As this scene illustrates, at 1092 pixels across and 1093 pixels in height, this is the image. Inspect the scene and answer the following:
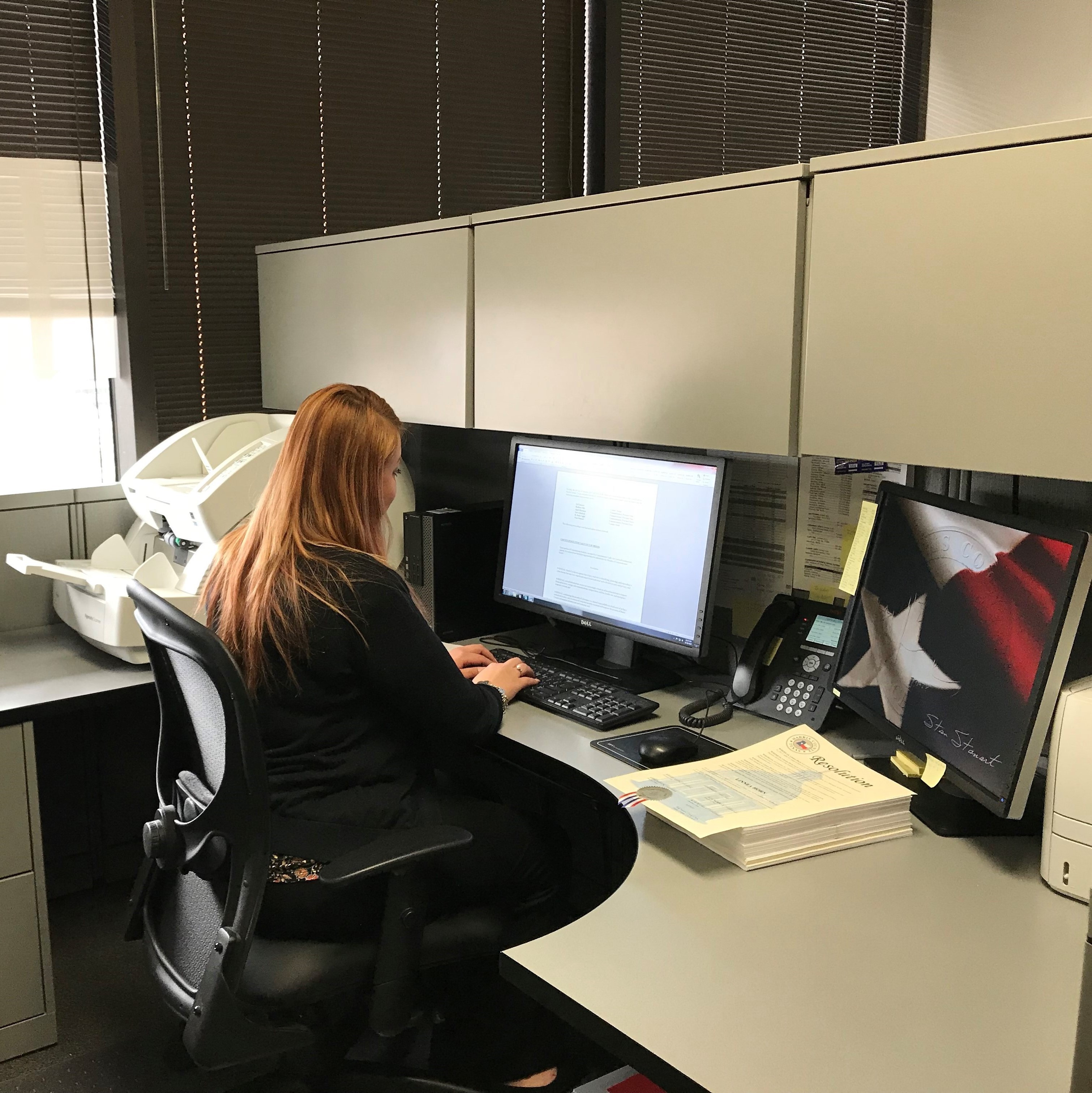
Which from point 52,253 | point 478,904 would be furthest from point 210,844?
point 52,253

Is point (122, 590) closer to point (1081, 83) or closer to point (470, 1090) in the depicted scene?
point (470, 1090)

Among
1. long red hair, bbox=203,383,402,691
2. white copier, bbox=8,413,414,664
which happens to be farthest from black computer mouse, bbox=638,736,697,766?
white copier, bbox=8,413,414,664

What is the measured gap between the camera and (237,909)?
4.72 feet

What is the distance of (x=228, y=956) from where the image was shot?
1411 mm

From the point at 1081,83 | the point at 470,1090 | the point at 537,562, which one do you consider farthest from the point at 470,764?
the point at 1081,83

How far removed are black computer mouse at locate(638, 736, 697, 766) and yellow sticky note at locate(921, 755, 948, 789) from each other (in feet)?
1.08

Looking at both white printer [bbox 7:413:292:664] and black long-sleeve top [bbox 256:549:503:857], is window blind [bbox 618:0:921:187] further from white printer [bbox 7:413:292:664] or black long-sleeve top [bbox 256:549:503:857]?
black long-sleeve top [bbox 256:549:503:857]

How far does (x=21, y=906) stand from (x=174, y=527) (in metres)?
0.76

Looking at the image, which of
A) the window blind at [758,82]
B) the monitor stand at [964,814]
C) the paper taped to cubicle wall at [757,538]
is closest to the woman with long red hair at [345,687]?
the paper taped to cubicle wall at [757,538]

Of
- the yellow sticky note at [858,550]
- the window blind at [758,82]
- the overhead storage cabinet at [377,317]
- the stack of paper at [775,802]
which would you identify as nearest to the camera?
the stack of paper at [775,802]

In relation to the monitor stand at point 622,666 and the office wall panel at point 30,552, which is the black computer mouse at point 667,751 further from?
the office wall panel at point 30,552

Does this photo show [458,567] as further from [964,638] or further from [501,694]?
[964,638]

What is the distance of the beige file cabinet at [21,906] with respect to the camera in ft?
6.27

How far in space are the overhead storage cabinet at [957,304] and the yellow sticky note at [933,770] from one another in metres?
0.37
